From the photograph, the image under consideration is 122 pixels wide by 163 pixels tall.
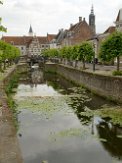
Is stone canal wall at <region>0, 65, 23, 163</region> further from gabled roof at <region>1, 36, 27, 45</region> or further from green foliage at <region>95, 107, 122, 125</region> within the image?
gabled roof at <region>1, 36, 27, 45</region>

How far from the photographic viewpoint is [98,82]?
3694 cm

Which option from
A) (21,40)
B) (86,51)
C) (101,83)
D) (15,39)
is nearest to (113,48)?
(101,83)

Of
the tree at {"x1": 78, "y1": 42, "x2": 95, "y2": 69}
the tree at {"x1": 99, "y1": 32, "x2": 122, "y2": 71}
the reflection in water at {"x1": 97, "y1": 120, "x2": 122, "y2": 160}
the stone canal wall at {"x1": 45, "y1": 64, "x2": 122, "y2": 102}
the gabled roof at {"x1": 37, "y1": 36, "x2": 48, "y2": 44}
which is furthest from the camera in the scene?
the gabled roof at {"x1": 37, "y1": 36, "x2": 48, "y2": 44}

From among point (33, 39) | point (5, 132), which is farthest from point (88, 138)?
point (33, 39)

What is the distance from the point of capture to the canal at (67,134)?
16922 mm

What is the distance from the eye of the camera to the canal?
16.9 metres

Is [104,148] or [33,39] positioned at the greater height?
[33,39]

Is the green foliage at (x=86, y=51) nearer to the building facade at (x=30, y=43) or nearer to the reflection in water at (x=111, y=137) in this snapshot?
the reflection in water at (x=111, y=137)

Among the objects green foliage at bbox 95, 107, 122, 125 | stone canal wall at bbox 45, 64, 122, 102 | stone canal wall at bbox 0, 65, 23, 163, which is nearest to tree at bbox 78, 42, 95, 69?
stone canal wall at bbox 45, 64, 122, 102

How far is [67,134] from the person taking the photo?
68.4 feet

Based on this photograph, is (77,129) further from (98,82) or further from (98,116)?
(98,82)

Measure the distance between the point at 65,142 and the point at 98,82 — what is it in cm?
1858

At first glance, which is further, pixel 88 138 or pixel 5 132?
pixel 88 138

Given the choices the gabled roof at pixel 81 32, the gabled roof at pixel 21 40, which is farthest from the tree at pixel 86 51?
the gabled roof at pixel 21 40
